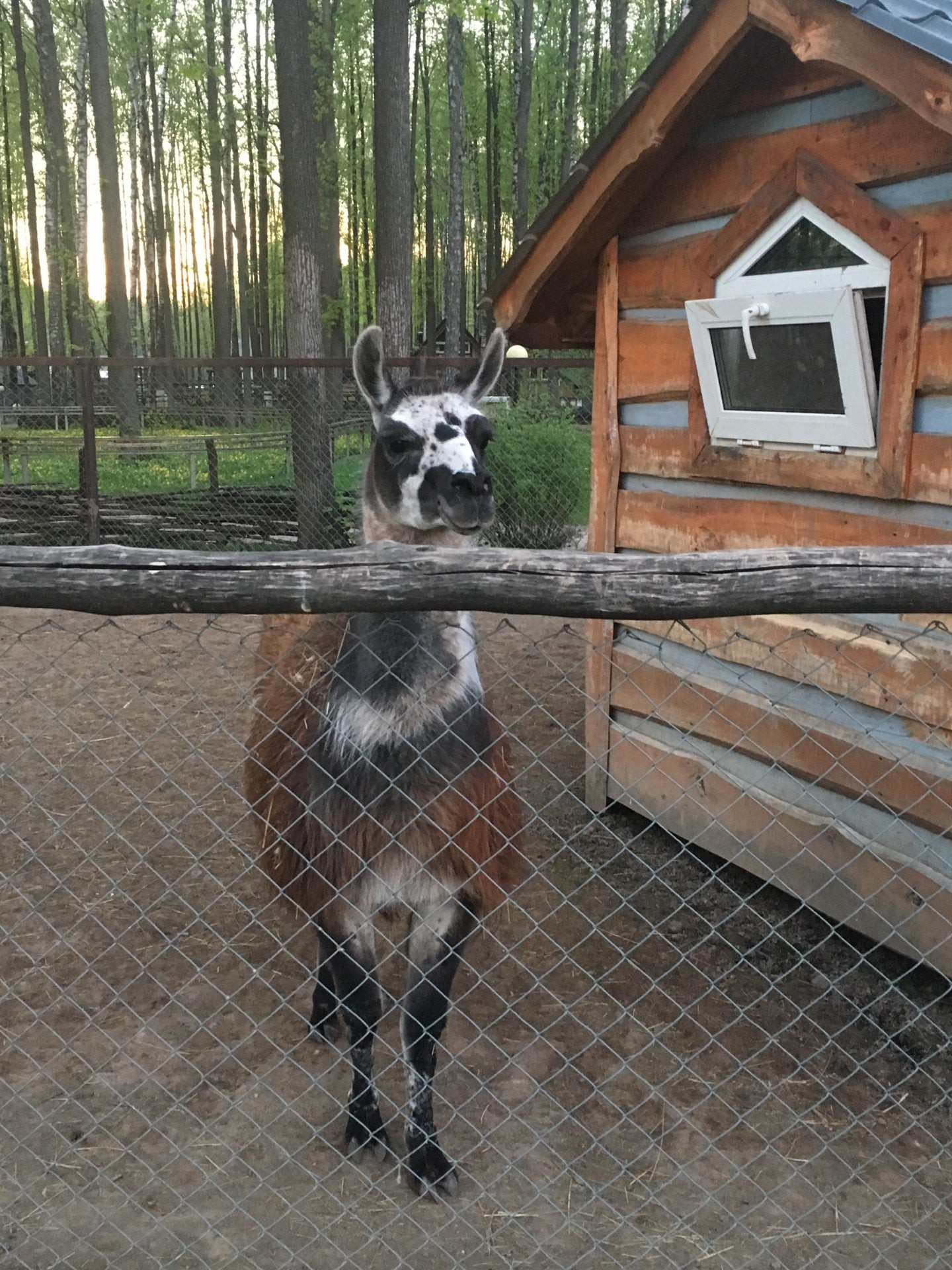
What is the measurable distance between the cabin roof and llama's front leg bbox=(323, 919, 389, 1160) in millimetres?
2758

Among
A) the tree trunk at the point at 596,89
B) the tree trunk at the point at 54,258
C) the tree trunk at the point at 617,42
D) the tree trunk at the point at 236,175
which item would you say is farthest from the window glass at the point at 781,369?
the tree trunk at the point at 596,89

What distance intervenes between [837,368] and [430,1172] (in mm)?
2760

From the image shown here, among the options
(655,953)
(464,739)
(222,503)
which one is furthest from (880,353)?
(222,503)

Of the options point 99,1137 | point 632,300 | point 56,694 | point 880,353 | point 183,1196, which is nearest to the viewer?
point 183,1196

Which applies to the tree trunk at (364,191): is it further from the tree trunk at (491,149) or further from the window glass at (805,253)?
the window glass at (805,253)

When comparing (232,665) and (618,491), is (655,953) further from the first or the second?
(232,665)

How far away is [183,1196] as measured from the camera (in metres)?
2.81

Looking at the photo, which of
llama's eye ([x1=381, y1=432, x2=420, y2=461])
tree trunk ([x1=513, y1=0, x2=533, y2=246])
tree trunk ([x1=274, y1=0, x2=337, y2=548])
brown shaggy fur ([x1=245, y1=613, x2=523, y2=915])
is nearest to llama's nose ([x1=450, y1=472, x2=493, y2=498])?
llama's eye ([x1=381, y1=432, x2=420, y2=461])

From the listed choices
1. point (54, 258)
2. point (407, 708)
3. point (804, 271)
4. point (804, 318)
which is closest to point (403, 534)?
point (407, 708)

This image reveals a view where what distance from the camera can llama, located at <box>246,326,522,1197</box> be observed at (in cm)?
278

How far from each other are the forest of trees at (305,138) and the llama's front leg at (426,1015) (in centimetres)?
902

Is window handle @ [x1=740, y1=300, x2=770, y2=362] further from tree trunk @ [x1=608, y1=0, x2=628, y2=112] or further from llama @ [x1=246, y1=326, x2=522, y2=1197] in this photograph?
tree trunk @ [x1=608, y1=0, x2=628, y2=112]

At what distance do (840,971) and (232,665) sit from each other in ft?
15.1

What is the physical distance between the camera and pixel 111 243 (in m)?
22.0
